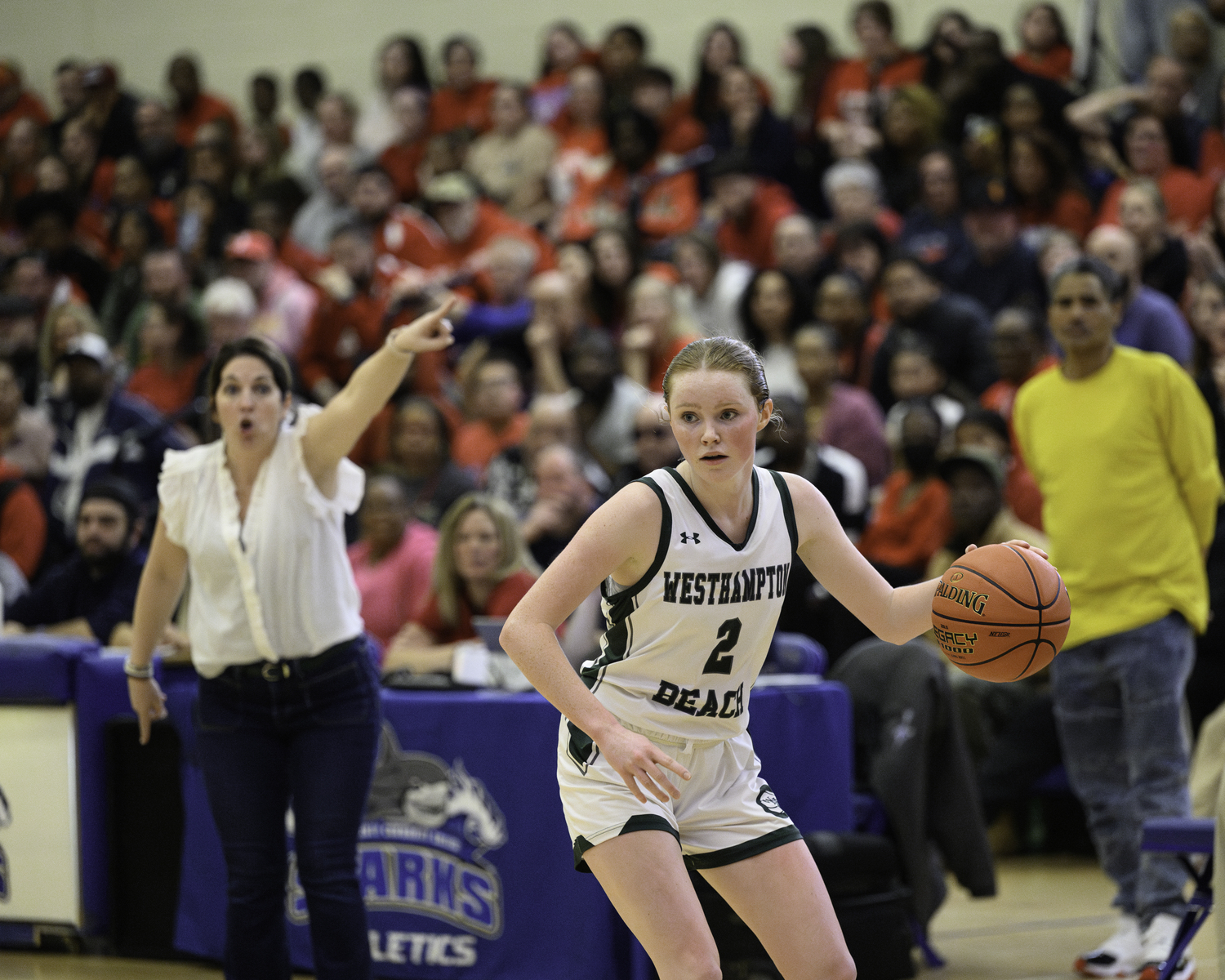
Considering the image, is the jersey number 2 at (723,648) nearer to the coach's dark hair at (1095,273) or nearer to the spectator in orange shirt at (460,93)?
the coach's dark hair at (1095,273)

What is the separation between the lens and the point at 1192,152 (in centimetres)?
963

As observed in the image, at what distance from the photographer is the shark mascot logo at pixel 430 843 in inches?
208

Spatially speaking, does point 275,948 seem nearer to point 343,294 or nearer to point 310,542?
point 310,542

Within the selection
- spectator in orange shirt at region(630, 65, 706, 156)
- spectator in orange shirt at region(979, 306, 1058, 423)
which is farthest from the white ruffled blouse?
spectator in orange shirt at region(630, 65, 706, 156)

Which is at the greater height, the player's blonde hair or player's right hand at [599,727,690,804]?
the player's blonde hair

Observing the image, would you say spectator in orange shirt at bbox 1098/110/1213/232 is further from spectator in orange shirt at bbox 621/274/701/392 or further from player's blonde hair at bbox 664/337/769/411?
player's blonde hair at bbox 664/337/769/411

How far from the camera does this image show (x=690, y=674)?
11.1 ft

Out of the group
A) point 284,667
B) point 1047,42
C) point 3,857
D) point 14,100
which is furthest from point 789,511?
point 14,100

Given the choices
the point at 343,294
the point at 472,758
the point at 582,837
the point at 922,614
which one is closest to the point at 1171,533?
the point at 922,614

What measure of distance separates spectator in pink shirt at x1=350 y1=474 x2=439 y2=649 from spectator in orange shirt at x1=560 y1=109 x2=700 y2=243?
3.95 meters

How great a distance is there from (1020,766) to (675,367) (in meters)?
4.24

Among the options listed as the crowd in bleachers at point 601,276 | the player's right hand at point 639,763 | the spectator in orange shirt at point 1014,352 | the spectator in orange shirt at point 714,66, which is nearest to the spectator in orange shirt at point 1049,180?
the crowd in bleachers at point 601,276

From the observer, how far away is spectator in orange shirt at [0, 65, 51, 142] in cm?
1532

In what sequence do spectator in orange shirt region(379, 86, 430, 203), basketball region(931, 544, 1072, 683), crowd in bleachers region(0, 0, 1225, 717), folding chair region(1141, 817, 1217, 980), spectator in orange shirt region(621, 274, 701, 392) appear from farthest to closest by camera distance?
spectator in orange shirt region(379, 86, 430, 203)
spectator in orange shirt region(621, 274, 701, 392)
crowd in bleachers region(0, 0, 1225, 717)
folding chair region(1141, 817, 1217, 980)
basketball region(931, 544, 1072, 683)
